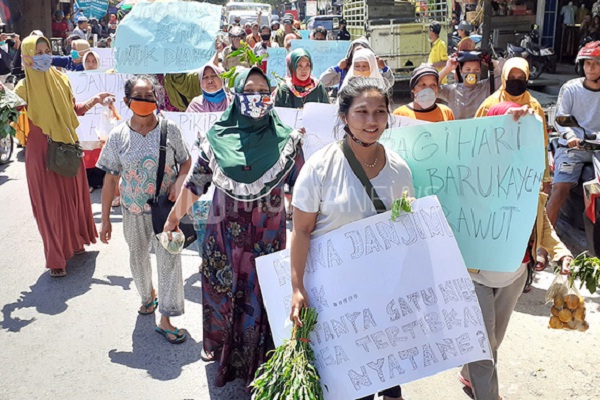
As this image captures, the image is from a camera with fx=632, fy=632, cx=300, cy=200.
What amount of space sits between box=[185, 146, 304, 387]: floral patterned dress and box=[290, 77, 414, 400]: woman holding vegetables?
0.73 m

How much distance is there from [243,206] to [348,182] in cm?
92

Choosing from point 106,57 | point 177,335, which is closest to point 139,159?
point 177,335

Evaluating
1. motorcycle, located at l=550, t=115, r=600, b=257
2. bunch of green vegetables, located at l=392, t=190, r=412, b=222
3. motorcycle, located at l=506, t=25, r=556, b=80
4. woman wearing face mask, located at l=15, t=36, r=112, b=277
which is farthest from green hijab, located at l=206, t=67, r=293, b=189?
motorcycle, located at l=506, t=25, r=556, b=80

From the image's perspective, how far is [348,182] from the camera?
2.68m

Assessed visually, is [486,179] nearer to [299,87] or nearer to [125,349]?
[125,349]

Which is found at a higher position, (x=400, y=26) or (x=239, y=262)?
(x=400, y=26)

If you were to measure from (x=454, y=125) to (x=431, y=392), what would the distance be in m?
1.68

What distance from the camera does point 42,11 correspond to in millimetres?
21031

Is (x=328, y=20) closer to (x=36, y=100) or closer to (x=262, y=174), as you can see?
(x=36, y=100)

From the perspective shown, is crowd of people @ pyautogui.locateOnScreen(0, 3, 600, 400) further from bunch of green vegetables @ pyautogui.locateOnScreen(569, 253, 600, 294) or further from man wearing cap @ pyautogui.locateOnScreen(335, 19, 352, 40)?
man wearing cap @ pyautogui.locateOnScreen(335, 19, 352, 40)

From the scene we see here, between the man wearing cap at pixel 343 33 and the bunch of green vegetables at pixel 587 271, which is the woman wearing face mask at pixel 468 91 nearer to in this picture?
the bunch of green vegetables at pixel 587 271

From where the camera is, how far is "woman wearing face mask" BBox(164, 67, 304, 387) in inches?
133

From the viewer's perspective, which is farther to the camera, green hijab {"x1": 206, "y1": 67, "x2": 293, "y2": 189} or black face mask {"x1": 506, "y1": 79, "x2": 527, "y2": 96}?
black face mask {"x1": 506, "y1": 79, "x2": 527, "y2": 96}

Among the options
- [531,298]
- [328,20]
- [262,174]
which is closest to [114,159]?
[262,174]
